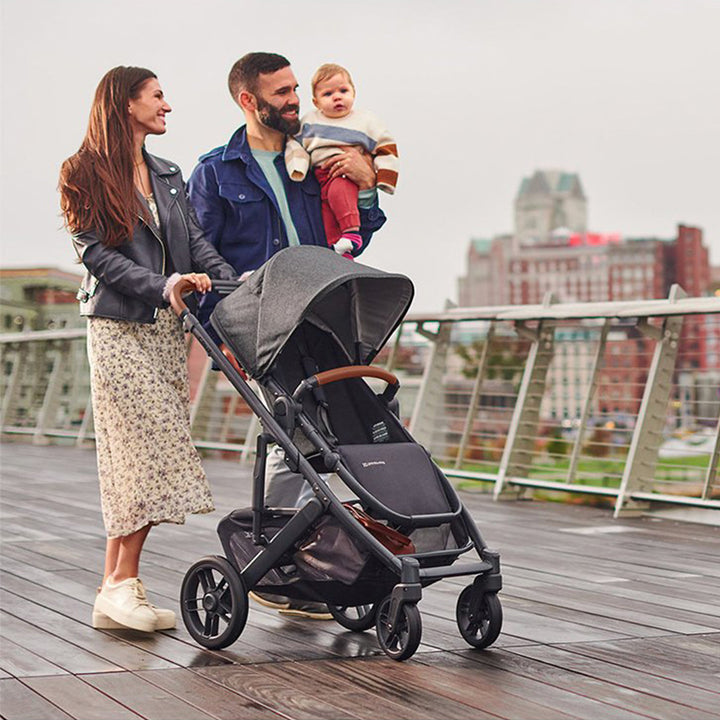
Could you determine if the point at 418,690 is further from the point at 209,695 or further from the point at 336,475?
the point at 336,475

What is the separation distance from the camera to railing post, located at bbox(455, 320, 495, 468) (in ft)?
25.9

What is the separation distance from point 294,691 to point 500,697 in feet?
1.49

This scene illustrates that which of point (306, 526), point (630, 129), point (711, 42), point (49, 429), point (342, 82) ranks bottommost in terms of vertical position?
point (49, 429)

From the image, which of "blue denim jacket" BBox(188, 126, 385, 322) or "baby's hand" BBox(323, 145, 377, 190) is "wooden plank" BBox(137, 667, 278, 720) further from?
"baby's hand" BBox(323, 145, 377, 190)

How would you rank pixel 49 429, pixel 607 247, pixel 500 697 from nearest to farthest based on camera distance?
pixel 500 697, pixel 49 429, pixel 607 247

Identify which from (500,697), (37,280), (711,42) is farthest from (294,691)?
(711,42)

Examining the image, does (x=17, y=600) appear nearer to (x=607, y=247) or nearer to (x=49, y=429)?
(x=49, y=429)

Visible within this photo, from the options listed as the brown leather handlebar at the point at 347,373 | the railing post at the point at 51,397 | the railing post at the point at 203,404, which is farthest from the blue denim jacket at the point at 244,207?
the railing post at the point at 51,397

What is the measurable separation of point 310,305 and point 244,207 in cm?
80

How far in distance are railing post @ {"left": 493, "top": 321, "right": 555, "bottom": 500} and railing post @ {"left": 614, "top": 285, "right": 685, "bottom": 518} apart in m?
0.90

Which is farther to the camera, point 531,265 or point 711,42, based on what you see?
point 531,265

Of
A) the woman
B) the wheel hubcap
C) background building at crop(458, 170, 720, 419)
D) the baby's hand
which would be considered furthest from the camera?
background building at crop(458, 170, 720, 419)

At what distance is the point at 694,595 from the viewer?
4.07m

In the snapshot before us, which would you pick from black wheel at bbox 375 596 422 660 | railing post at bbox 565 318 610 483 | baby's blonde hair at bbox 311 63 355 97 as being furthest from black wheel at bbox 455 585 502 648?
railing post at bbox 565 318 610 483
